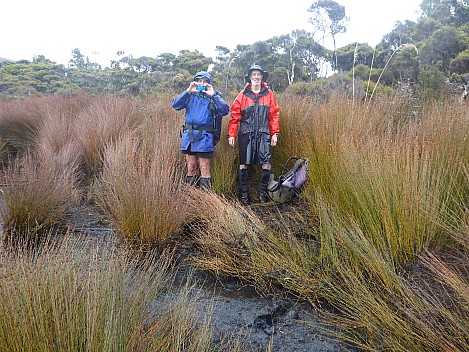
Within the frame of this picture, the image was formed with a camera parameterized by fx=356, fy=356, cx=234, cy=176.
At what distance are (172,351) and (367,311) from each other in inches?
48.9

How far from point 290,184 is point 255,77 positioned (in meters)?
1.54

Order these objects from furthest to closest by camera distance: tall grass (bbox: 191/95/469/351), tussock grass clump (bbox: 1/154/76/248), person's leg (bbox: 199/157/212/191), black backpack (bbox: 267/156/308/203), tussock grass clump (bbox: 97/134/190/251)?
person's leg (bbox: 199/157/212/191), black backpack (bbox: 267/156/308/203), tussock grass clump (bbox: 1/154/76/248), tussock grass clump (bbox: 97/134/190/251), tall grass (bbox: 191/95/469/351)

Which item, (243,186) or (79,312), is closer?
(79,312)

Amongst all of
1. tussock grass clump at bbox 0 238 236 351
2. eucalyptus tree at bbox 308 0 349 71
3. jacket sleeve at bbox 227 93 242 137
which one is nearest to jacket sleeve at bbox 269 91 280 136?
jacket sleeve at bbox 227 93 242 137

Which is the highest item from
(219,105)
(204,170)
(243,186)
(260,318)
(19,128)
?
(219,105)

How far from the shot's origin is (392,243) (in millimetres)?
2615

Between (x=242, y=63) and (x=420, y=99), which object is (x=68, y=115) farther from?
(x=242, y=63)

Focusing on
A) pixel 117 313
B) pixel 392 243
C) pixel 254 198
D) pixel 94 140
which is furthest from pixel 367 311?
pixel 94 140

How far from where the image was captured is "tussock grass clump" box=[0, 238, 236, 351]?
1438mm

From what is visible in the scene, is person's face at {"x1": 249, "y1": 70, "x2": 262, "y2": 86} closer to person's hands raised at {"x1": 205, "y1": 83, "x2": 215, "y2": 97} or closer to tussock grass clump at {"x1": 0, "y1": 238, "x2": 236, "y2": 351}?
person's hands raised at {"x1": 205, "y1": 83, "x2": 215, "y2": 97}

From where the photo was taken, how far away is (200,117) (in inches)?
185

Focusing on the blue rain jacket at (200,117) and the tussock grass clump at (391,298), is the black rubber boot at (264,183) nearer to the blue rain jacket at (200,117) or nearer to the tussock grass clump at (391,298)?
the blue rain jacket at (200,117)

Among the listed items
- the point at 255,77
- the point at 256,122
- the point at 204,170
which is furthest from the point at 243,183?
the point at 255,77

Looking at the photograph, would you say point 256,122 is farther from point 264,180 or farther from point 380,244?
point 380,244
